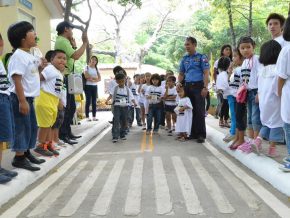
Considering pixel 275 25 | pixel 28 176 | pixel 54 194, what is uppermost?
pixel 275 25

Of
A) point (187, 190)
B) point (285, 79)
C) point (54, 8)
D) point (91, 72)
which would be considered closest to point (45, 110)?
point (187, 190)

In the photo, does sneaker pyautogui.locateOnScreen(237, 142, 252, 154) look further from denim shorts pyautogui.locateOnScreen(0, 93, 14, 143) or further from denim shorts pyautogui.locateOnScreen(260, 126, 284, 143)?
denim shorts pyautogui.locateOnScreen(0, 93, 14, 143)

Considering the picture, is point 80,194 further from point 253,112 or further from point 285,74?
point 253,112

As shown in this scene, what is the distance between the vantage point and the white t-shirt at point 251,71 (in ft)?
22.5

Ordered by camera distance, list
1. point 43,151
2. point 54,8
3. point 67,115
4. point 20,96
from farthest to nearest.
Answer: point 54,8 → point 67,115 → point 43,151 → point 20,96

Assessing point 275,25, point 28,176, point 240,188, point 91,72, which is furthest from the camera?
point 91,72

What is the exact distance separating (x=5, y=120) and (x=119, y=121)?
506 centimetres

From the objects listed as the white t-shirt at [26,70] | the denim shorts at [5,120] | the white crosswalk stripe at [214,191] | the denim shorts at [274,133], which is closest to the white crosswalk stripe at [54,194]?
the denim shorts at [5,120]

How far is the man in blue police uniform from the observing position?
370 inches

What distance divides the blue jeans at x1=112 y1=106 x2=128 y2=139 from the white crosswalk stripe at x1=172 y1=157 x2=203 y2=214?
3.27 meters

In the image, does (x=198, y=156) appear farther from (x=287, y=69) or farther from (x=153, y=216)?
(x=153, y=216)

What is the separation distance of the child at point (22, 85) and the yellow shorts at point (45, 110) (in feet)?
2.53

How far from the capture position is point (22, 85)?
18.8 feet

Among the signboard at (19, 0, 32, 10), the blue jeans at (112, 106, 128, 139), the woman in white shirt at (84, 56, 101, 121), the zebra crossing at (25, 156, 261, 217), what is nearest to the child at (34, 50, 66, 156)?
the zebra crossing at (25, 156, 261, 217)
